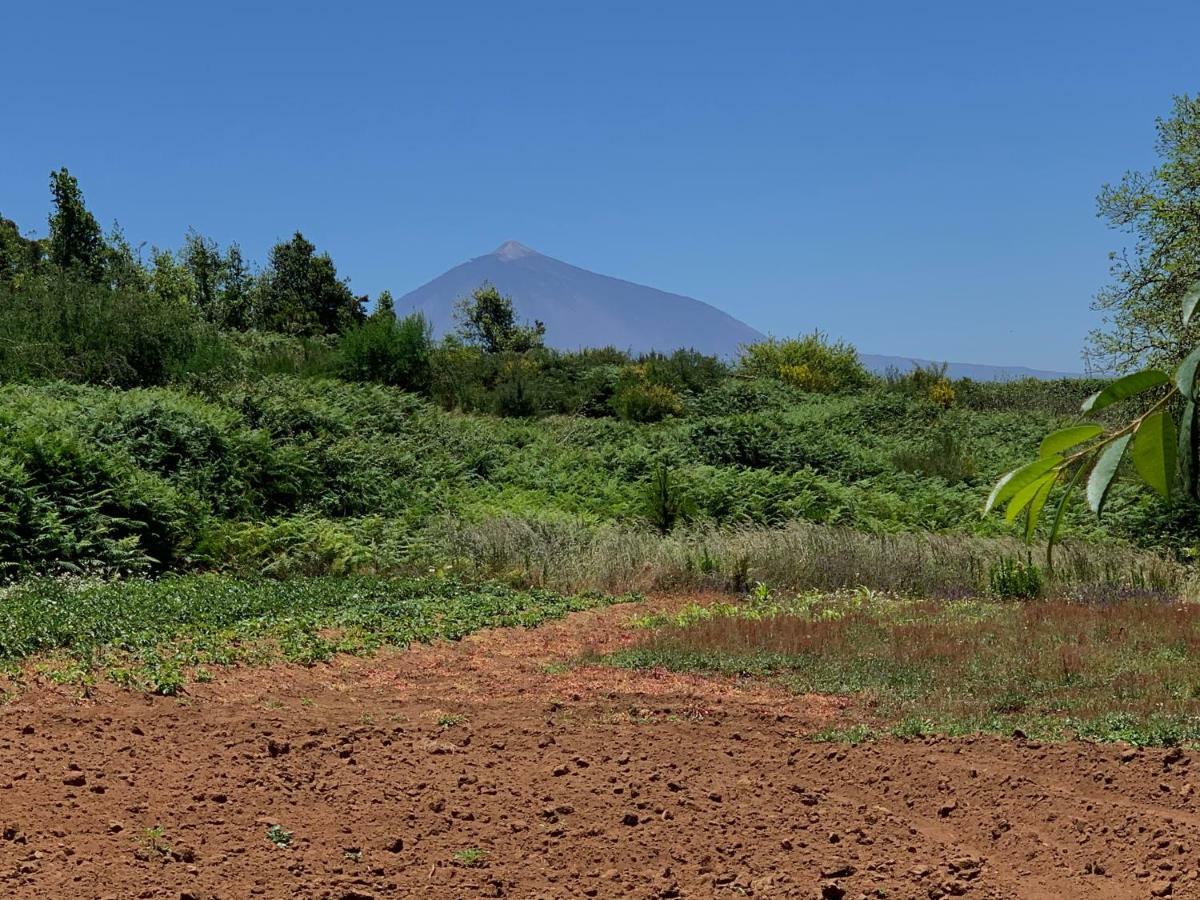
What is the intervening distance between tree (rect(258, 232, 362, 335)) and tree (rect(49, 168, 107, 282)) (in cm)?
1069

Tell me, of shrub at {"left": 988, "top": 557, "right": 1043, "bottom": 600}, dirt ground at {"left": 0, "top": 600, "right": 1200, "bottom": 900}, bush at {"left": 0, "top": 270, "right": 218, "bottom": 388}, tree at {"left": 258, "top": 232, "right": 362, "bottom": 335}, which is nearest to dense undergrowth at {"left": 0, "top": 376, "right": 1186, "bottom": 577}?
bush at {"left": 0, "top": 270, "right": 218, "bottom": 388}

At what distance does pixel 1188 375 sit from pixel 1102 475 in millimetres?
138

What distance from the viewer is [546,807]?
141 inches

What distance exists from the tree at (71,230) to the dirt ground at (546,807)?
30.7 meters

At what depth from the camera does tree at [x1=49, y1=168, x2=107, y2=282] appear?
31453mm

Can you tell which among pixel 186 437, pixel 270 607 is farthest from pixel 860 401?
pixel 270 607

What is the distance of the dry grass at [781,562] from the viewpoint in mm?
9992

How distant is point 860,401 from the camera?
24.6m

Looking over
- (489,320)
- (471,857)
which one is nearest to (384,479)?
(471,857)

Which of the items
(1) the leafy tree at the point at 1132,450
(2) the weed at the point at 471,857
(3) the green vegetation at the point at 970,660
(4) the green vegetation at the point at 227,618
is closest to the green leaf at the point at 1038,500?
(1) the leafy tree at the point at 1132,450

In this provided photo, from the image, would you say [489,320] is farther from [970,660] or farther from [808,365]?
[970,660]

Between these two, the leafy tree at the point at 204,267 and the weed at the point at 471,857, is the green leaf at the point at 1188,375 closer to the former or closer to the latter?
the weed at the point at 471,857

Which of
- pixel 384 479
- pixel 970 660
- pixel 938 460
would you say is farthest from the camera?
pixel 938 460

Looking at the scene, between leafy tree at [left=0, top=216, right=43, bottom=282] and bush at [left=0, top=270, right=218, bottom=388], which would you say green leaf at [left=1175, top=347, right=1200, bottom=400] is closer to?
bush at [left=0, top=270, right=218, bottom=388]
